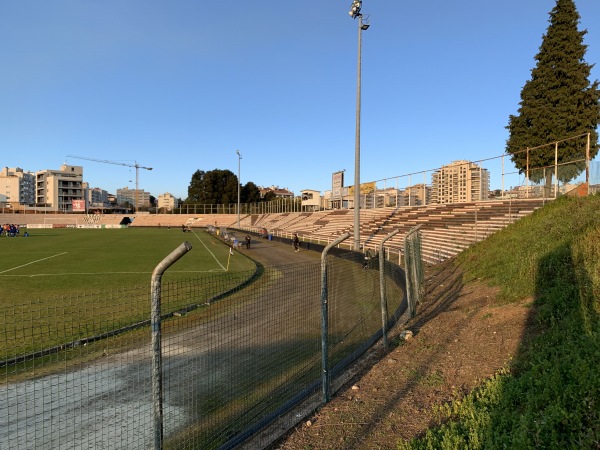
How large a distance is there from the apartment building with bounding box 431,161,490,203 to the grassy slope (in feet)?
66.7

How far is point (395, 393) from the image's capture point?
14.4 feet

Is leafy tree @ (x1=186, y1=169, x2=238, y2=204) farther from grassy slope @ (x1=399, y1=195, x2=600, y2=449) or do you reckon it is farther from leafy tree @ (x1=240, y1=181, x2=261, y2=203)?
grassy slope @ (x1=399, y1=195, x2=600, y2=449)

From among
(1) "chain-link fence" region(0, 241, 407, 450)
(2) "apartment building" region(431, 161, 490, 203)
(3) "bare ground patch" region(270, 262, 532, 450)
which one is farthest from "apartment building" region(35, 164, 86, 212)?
(3) "bare ground patch" region(270, 262, 532, 450)

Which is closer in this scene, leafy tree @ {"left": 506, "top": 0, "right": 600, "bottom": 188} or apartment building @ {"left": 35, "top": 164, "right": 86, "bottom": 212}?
leafy tree @ {"left": 506, "top": 0, "right": 600, "bottom": 188}

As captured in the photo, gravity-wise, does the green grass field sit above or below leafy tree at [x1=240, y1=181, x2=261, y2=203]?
below

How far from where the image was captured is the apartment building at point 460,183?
25641 millimetres

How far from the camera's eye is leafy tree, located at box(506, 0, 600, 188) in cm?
2823

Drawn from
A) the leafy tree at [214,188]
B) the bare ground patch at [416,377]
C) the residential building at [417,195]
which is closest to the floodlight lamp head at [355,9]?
the residential building at [417,195]

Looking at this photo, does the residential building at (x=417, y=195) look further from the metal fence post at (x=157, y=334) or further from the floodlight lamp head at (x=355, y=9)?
the metal fence post at (x=157, y=334)

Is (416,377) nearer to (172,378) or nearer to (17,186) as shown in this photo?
(172,378)

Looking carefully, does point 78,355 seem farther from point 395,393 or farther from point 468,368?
point 468,368

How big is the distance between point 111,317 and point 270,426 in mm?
6106

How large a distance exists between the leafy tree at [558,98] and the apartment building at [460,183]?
4.13 m

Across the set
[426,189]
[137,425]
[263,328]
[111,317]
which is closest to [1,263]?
[111,317]
